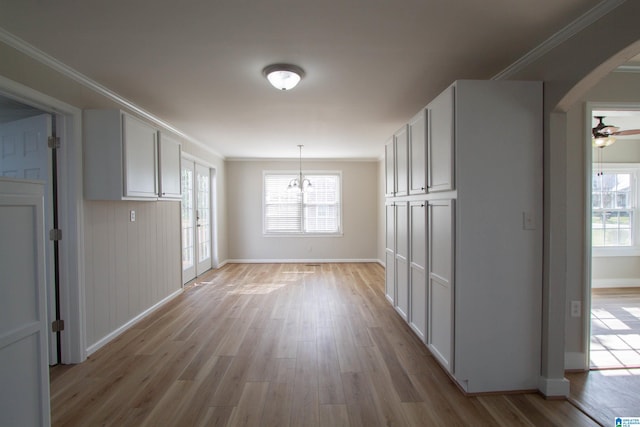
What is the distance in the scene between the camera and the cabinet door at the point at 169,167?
360 cm

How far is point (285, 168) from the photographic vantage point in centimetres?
734

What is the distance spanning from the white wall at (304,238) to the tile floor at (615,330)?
4152 mm

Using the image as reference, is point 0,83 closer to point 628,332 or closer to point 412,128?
point 412,128

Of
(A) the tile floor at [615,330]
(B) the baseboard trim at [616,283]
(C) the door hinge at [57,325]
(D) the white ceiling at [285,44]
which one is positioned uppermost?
(D) the white ceiling at [285,44]

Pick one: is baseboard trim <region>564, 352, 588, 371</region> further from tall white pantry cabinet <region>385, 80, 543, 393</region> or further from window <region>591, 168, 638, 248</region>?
window <region>591, 168, 638, 248</region>

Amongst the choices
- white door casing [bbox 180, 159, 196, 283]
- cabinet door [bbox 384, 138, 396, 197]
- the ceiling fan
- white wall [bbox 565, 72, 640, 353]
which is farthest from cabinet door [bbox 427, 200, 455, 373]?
white door casing [bbox 180, 159, 196, 283]

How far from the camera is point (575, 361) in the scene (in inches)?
98.7

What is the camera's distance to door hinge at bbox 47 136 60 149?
2650mm

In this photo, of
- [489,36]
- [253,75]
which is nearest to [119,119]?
[253,75]

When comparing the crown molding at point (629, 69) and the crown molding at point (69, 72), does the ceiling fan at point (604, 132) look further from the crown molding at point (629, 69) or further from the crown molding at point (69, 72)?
the crown molding at point (69, 72)

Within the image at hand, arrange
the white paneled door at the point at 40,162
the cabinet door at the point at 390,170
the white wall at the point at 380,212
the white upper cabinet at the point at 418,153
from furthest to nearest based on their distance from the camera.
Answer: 1. the white wall at the point at 380,212
2. the cabinet door at the point at 390,170
3. the white upper cabinet at the point at 418,153
4. the white paneled door at the point at 40,162

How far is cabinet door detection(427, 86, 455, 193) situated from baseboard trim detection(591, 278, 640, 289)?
4.61 metres

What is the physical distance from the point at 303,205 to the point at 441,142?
5.15m

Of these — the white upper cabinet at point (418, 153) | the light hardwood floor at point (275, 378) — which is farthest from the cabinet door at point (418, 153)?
the light hardwood floor at point (275, 378)
